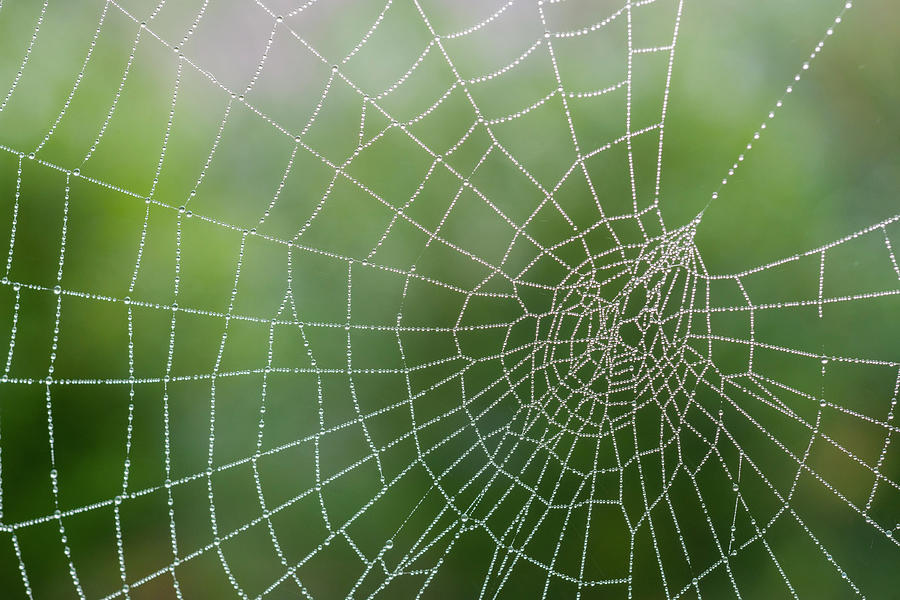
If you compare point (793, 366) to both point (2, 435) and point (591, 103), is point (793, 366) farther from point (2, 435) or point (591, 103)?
point (2, 435)

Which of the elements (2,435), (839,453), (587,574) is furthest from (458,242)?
(2,435)

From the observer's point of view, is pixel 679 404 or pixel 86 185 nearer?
pixel 679 404

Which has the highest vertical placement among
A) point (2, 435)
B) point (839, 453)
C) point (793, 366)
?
point (793, 366)

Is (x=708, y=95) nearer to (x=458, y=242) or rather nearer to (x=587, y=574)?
(x=458, y=242)

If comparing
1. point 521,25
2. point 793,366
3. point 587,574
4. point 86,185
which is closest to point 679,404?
point 793,366

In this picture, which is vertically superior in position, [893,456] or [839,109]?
[839,109]

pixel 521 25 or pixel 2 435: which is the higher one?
pixel 521 25
